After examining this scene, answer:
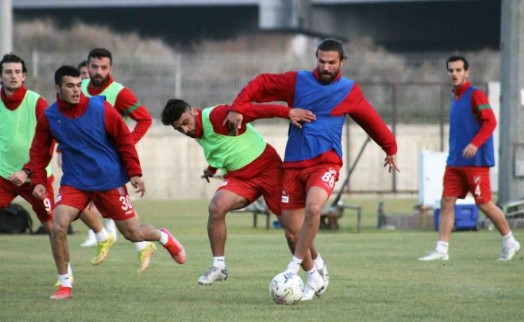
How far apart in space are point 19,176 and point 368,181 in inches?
885

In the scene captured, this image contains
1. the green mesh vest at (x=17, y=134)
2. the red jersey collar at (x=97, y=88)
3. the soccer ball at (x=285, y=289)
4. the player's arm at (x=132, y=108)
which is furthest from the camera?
the red jersey collar at (x=97, y=88)

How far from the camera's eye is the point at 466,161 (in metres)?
16.4

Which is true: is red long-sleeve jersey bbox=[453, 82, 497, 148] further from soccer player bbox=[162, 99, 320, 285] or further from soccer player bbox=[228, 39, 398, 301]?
soccer player bbox=[228, 39, 398, 301]

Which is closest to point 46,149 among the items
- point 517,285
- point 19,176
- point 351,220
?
point 19,176

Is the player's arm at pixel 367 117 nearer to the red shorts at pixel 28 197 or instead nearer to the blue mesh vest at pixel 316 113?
the blue mesh vest at pixel 316 113

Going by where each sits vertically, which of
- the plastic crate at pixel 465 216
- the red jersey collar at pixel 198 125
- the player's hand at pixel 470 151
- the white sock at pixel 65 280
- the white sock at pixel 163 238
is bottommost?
the plastic crate at pixel 465 216

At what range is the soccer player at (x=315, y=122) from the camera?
11.7 m

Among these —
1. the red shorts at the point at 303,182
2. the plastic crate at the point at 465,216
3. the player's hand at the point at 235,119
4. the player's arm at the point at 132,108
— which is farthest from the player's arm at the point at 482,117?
the plastic crate at the point at 465,216

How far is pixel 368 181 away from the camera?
34.7m

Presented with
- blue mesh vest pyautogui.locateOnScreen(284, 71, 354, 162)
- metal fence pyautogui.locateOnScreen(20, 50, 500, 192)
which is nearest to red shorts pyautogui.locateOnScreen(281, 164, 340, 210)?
blue mesh vest pyautogui.locateOnScreen(284, 71, 354, 162)

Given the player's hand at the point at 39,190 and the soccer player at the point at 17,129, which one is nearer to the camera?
the player's hand at the point at 39,190

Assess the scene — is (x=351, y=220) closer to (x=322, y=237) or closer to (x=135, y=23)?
(x=322, y=237)

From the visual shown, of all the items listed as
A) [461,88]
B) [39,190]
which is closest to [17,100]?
[39,190]

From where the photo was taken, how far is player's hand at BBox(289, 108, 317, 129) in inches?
458
